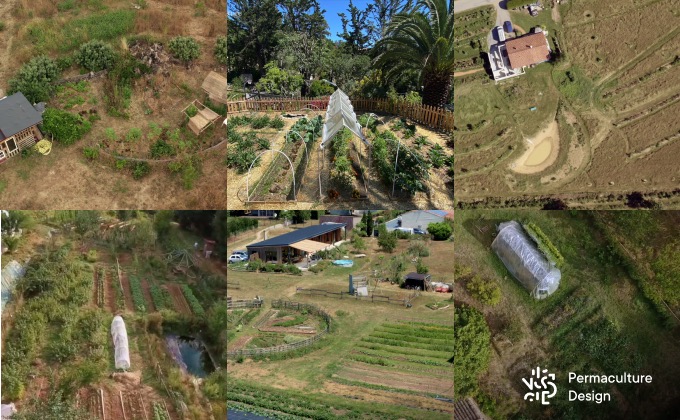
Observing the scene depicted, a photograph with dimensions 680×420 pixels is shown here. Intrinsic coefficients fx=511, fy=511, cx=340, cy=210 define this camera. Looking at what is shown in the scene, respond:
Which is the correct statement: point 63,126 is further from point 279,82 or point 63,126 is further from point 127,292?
point 279,82

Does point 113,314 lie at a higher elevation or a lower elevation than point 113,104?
lower

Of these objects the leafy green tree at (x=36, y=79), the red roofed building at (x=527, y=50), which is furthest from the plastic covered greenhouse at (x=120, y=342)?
the red roofed building at (x=527, y=50)

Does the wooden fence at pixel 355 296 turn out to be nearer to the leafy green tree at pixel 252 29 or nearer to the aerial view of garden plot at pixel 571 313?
the aerial view of garden plot at pixel 571 313

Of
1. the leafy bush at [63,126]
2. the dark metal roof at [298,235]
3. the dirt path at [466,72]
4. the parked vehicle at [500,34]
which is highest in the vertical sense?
the parked vehicle at [500,34]

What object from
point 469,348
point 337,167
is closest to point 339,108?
point 337,167

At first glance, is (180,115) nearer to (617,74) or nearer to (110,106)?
(110,106)

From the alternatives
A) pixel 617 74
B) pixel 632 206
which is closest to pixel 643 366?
pixel 632 206

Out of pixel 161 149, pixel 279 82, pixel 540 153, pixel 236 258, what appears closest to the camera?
pixel 161 149

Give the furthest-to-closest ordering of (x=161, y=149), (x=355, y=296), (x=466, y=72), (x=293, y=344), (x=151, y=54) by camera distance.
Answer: (x=466, y=72)
(x=151, y=54)
(x=355, y=296)
(x=161, y=149)
(x=293, y=344)

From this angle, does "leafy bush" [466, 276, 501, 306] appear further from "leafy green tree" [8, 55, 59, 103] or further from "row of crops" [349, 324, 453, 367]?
"leafy green tree" [8, 55, 59, 103]
